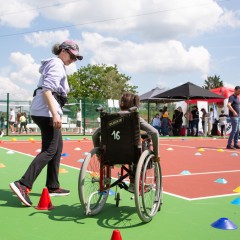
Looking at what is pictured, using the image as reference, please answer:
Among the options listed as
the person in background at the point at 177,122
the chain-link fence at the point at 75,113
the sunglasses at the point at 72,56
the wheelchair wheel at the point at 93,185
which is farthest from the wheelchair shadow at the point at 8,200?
the person in background at the point at 177,122

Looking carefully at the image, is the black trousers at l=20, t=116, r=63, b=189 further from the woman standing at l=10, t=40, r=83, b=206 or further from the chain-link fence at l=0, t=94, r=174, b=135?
the chain-link fence at l=0, t=94, r=174, b=135

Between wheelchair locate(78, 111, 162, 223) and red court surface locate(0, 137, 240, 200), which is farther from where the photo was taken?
red court surface locate(0, 137, 240, 200)

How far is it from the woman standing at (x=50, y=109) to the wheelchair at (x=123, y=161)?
692mm

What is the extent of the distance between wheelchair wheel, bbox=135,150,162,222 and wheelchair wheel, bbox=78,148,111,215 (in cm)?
44

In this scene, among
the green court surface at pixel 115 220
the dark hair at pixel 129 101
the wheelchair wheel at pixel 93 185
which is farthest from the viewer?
the dark hair at pixel 129 101

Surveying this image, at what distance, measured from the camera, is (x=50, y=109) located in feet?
14.8

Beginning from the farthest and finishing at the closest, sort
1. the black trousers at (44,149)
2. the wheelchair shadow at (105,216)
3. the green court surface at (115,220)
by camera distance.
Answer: the black trousers at (44,149), the wheelchair shadow at (105,216), the green court surface at (115,220)

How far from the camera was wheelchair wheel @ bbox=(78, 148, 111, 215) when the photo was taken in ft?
13.3

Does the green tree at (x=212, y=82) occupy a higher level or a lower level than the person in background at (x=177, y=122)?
higher

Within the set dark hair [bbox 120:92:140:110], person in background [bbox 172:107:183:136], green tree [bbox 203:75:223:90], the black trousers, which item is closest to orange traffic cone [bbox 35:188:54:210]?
the black trousers

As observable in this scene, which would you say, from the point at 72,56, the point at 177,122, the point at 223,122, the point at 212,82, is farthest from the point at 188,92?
the point at 212,82

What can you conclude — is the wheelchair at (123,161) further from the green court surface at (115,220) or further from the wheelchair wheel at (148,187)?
the green court surface at (115,220)

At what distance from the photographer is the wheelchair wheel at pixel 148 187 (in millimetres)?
3805

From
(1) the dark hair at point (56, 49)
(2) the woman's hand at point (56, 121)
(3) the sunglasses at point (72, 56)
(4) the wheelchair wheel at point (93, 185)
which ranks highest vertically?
(1) the dark hair at point (56, 49)
